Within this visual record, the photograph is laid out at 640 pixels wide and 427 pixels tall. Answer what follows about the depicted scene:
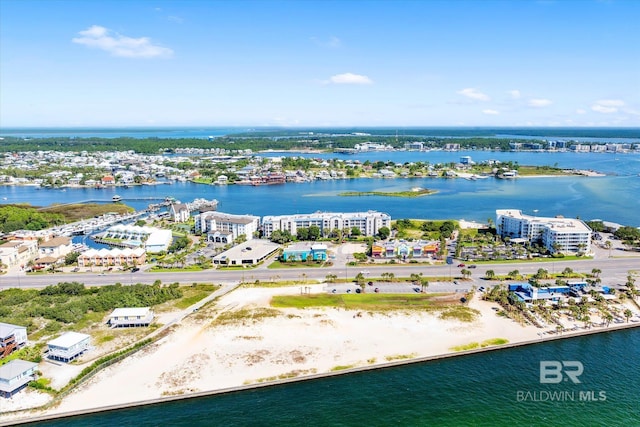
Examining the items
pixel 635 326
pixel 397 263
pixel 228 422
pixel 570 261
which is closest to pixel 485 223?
pixel 570 261

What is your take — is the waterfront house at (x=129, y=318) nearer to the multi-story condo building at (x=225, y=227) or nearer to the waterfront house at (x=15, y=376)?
the waterfront house at (x=15, y=376)

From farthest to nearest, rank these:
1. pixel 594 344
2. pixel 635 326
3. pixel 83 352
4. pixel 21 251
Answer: pixel 21 251 < pixel 635 326 < pixel 594 344 < pixel 83 352

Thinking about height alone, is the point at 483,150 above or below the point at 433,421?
above

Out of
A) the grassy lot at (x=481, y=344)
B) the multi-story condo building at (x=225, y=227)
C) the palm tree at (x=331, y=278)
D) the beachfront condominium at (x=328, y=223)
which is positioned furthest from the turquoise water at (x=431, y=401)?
the multi-story condo building at (x=225, y=227)

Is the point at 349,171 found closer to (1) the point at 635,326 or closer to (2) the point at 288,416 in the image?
(1) the point at 635,326

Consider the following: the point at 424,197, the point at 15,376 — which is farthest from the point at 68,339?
the point at 424,197

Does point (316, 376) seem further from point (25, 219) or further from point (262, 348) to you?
point (25, 219)
